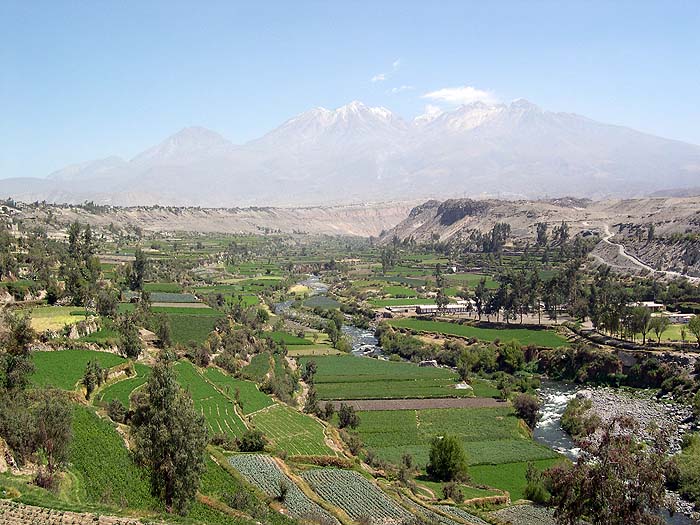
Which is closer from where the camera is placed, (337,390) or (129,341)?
(129,341)

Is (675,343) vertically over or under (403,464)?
over

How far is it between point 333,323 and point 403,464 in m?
40.2

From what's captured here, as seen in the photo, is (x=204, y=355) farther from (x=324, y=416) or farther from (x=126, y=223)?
(x=126, y=223)

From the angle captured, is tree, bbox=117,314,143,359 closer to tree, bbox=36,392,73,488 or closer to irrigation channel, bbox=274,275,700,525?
tree, bbox=36,392,73,488

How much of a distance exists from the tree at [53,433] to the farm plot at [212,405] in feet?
37.7

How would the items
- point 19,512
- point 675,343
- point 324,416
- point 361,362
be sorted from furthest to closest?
point 361,362 → point 675,343 → point 324,416 → point 19,512

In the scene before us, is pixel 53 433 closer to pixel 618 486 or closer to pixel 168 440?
pixel 168 440

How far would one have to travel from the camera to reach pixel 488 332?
2926 inches

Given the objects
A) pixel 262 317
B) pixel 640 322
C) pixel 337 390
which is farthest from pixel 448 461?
pixel 262 317

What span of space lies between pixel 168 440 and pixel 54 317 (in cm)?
3498

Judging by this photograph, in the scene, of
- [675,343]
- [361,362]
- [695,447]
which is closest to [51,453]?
[695,447]

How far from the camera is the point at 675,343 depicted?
191 ft

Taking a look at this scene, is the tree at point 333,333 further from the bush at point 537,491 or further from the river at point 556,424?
the bush at point 537,491

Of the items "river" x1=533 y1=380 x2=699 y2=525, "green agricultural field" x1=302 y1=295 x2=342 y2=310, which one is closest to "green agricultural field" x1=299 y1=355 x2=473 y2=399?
"river" x1=533 y1=380 x2=699 y2=525
